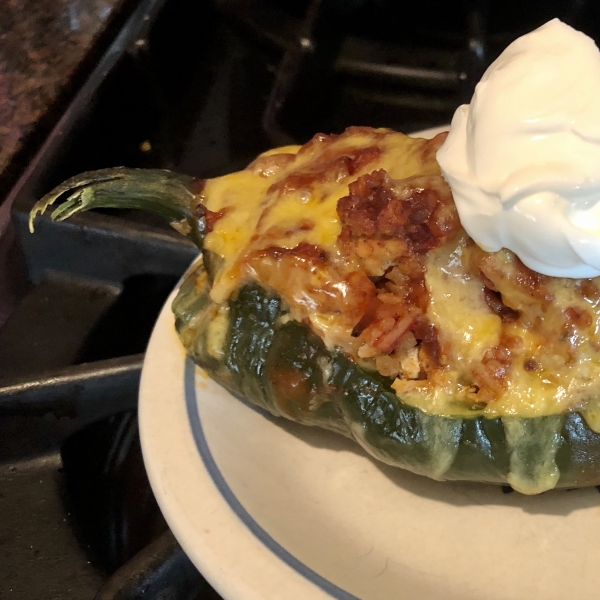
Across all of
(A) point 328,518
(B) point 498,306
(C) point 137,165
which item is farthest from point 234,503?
(C) point 137,165

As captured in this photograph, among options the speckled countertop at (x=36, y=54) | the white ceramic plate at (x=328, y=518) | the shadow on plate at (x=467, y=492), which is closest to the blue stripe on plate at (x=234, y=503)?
the white ceramic plate at (x=328, y=518)

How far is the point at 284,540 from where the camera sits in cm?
79

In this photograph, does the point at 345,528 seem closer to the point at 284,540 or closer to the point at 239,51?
the point at 284,540

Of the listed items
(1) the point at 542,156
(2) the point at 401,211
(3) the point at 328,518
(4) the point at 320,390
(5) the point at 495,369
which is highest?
(1) the point at 542,156

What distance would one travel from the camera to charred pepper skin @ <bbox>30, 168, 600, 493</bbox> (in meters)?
0.76

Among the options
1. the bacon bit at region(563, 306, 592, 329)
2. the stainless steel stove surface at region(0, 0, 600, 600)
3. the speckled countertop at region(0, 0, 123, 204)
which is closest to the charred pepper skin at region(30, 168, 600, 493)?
the bacon bit at region(563, 306, 592, 329)

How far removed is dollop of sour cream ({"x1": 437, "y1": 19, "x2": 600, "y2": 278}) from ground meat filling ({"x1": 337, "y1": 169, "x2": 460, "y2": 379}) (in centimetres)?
7

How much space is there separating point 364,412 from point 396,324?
121 mm

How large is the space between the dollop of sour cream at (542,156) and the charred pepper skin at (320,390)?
203 mm

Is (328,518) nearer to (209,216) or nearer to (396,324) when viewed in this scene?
(396,324)

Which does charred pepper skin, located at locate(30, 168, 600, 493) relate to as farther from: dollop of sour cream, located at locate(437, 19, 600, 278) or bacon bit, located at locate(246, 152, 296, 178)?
dollop of sour cream, located at locate(437, 19, 600, 278)

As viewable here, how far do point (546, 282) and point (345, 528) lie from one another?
39cm

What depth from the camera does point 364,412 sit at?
82 cm

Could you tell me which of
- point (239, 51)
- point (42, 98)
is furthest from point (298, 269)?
point (42, 98)
